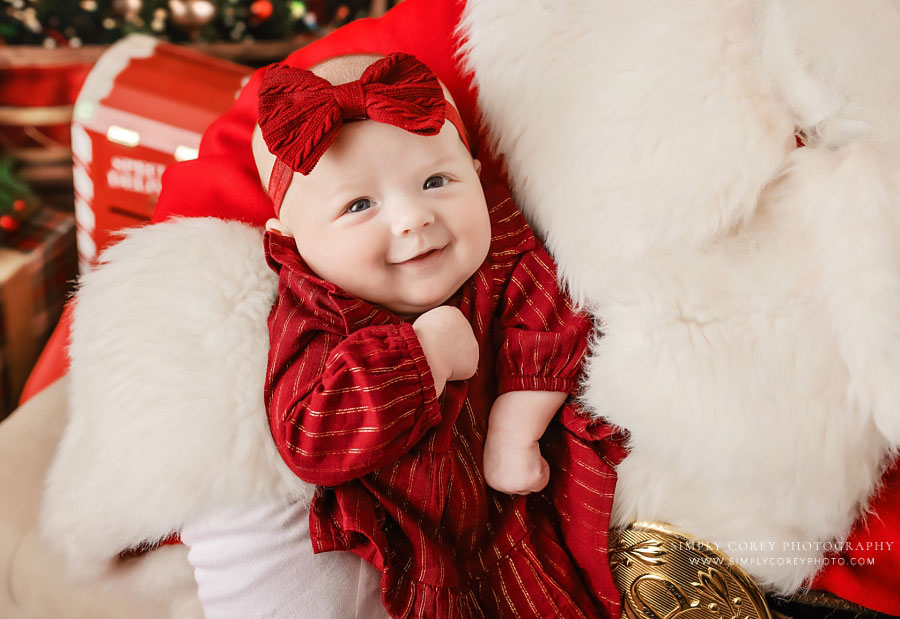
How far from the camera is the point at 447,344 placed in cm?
82

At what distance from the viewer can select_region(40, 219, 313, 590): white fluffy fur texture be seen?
0.78 meters

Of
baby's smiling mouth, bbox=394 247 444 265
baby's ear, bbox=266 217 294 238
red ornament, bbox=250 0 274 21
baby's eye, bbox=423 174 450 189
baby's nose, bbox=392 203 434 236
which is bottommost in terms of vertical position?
red ornament, bbox=250 0 274 21

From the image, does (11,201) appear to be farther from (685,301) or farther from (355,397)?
(685,301)

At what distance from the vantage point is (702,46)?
30.5 inches

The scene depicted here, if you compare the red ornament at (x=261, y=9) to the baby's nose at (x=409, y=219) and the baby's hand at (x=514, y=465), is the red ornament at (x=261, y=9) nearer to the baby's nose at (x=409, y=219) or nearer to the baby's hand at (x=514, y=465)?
the baby's nose at (x=409, y=219)

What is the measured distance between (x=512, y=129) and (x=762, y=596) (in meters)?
0.68

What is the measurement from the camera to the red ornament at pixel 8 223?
1701 mm

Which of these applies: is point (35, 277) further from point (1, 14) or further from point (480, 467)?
point (480, 467)

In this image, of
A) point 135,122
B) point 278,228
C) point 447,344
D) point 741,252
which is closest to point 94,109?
point 135,122

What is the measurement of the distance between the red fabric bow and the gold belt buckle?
1.89ft

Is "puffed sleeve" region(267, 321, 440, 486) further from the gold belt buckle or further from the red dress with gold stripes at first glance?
the gold belt buckle

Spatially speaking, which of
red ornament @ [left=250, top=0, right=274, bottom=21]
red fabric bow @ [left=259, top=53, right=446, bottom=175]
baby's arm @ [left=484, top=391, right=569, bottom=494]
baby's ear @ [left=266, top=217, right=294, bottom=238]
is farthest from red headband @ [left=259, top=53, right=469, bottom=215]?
red ornament @ [left=250, top=0, right=274, bottom=21]

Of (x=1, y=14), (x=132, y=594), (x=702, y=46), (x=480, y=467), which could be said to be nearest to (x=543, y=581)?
(x=480, y=467)

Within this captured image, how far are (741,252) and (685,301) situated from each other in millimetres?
97
